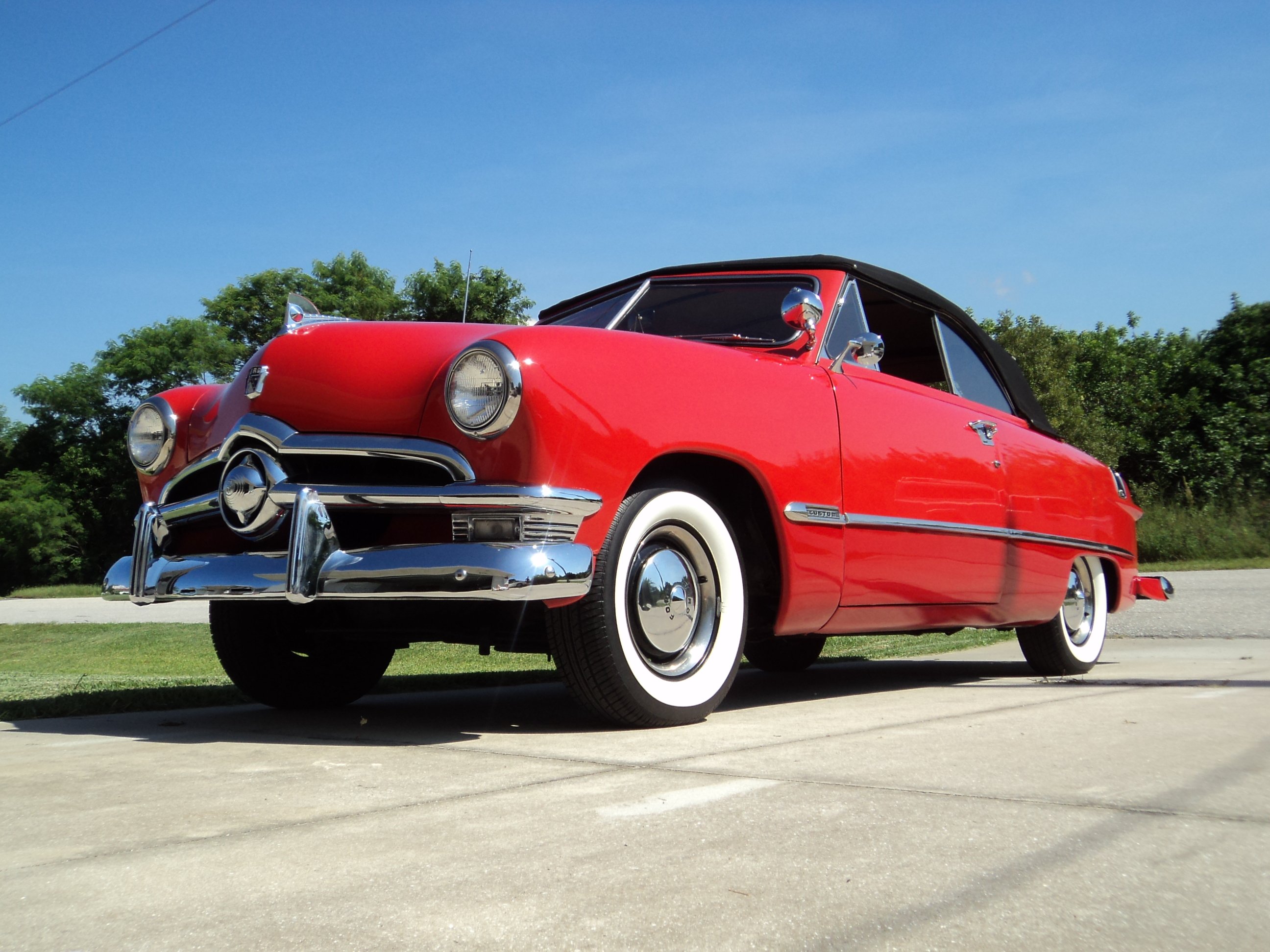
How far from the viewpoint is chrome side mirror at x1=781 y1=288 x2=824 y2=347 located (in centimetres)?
384

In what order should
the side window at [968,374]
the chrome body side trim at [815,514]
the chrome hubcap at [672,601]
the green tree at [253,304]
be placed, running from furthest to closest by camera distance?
the green tree at [253,304], the side window at [968,374], the chrome body side trim at [815,514], the chrome hubcap at [672,601]

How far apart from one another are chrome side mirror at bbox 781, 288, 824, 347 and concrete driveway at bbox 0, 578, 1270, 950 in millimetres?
1336

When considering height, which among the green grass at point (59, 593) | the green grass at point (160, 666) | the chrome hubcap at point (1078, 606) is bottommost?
the green grass at point (59, 593)

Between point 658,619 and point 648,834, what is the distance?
132cm

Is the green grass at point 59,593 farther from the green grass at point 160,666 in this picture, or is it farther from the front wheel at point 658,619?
the front wheel at point 658,619

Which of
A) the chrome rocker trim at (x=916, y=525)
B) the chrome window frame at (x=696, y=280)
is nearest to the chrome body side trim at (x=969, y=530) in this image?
the chrome rocker trim at (x=916, y=525)

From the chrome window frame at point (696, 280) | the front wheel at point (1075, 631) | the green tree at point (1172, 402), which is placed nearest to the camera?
the chrome window frame at point (696, 280)

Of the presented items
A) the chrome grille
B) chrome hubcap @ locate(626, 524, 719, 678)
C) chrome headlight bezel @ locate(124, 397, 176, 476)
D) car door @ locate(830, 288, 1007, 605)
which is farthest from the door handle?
chrome headlight bezel @ locate(124, 397, 176, 476)

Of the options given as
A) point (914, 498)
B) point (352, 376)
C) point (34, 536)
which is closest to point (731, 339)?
point (914, 498)

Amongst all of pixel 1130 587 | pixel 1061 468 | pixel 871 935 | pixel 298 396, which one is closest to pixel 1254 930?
pixel 871 935

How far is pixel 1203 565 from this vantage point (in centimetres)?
1545

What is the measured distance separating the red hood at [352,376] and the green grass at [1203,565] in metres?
12.4

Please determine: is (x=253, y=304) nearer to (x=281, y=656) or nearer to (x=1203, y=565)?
(x=1203, y=565)

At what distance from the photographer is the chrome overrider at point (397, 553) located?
9.11ft
